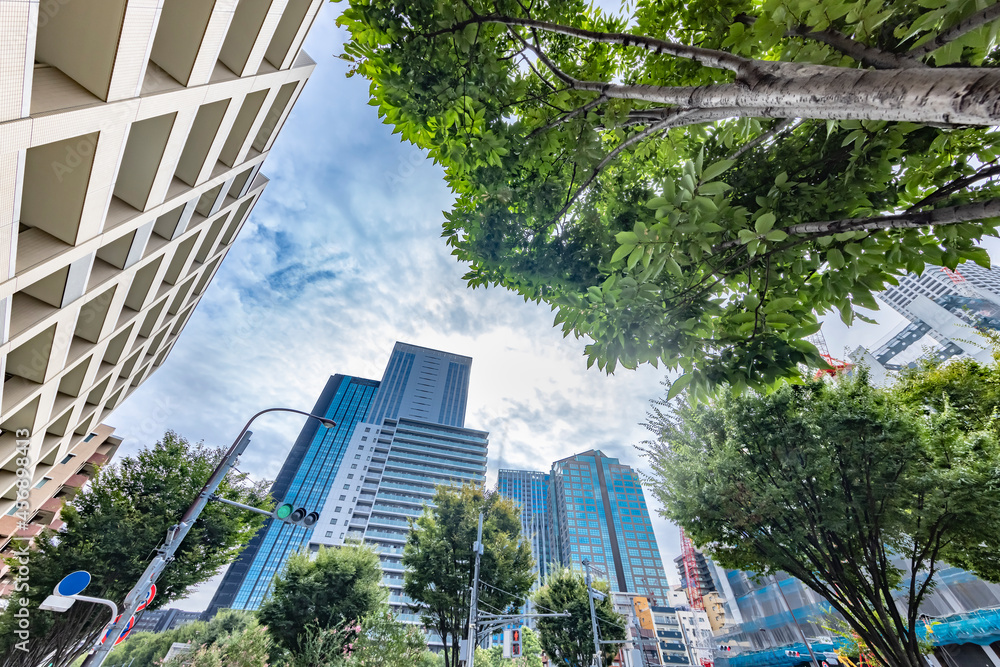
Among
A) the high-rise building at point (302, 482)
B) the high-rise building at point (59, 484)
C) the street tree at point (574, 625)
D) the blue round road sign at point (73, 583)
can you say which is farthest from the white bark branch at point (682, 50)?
the high-rise building at point (302, 482)

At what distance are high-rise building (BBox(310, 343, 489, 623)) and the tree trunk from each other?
6128cm

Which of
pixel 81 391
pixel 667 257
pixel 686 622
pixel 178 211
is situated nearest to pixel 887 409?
pixel 667 257

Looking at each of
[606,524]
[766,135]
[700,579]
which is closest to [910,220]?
[766,135]

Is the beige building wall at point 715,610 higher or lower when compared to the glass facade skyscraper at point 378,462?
lower

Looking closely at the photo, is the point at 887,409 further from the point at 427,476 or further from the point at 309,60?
the point at 427,476

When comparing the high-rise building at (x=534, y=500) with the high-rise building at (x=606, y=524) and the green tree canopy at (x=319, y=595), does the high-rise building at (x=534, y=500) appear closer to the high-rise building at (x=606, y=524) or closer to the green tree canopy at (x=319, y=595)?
the high-rise building at (x=606, y=524)

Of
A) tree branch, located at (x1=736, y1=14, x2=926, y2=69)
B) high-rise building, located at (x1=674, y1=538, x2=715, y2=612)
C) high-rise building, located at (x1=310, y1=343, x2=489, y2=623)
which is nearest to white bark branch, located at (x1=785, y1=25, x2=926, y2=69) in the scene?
tree branch, located at (x1=736, y1=14, x2=926, y2=69)

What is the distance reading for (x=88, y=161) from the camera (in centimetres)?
537

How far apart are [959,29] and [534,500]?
141 m

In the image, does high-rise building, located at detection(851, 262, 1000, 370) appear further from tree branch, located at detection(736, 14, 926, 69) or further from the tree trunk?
the tree trunk

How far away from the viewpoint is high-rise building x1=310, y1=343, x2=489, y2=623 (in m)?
65.1

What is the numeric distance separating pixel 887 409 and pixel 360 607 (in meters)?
21.1

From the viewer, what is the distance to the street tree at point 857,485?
7.49m

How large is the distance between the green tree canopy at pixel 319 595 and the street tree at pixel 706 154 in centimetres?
1944
